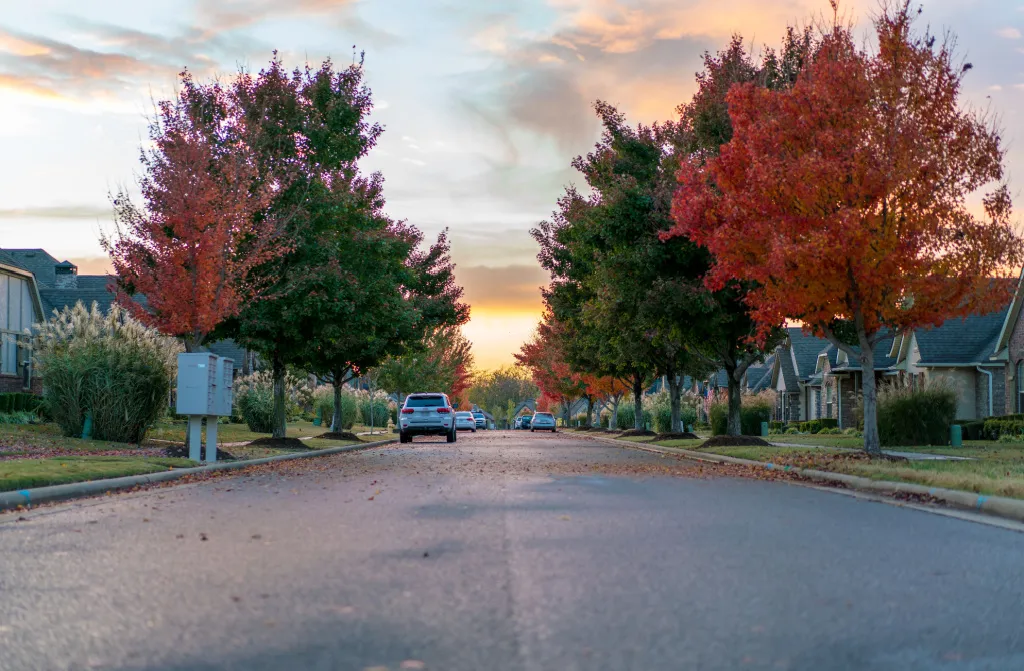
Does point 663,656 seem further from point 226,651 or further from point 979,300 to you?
point 979,300

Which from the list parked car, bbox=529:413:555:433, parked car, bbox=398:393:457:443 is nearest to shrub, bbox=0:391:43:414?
parked car, bbox=398:393:457:443

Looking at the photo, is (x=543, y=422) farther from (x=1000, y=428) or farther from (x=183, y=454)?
(x=183, y=454)

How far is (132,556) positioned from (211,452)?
13457mm

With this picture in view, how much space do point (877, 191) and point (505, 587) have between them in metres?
15.6

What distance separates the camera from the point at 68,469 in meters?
15.2

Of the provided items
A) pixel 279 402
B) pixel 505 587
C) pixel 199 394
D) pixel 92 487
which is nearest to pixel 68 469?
pixel 92 487

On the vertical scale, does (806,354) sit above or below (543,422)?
above

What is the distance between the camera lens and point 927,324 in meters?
21.7

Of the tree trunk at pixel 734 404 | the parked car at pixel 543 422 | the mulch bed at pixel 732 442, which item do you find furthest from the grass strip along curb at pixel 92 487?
the parked car at pixel 543 422

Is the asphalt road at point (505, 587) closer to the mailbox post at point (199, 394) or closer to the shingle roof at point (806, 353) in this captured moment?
the mailbox post at point (199, 394)

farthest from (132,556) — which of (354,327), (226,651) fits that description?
(354,327)

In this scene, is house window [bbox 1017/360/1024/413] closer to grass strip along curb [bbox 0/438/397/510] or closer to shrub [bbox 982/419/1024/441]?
shrub [bbox 982/419/1024/441]

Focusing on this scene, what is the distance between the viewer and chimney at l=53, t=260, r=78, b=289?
60250mm

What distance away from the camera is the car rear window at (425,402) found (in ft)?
132
